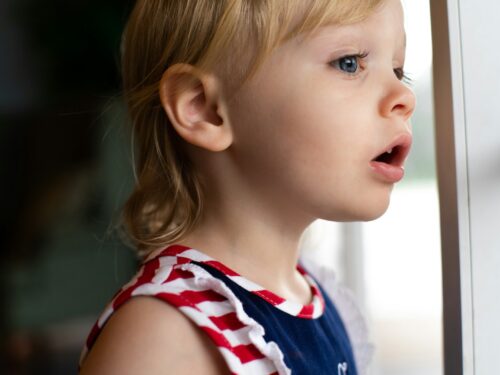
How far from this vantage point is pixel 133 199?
0.88 metres

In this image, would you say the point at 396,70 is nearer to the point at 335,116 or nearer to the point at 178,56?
the point at 335,116

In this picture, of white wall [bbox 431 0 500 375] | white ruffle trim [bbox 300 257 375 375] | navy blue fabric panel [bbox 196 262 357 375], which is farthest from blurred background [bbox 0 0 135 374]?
white wall [bbox 431 0 500 375]

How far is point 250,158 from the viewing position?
755 mm

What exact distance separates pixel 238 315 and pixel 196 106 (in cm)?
21

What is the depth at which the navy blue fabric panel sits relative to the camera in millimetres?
752

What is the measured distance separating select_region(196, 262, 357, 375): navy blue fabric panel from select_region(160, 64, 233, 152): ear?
13 centimetres

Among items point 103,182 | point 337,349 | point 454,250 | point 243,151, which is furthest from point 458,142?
point 103,182

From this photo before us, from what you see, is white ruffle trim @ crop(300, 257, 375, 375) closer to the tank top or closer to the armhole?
the tank top

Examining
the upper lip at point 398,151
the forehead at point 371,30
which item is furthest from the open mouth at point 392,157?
the forehead at point 371,30

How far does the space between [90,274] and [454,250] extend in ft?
4.46

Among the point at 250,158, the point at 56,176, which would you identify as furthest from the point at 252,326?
the point at 56,176

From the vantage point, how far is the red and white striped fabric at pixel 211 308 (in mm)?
685

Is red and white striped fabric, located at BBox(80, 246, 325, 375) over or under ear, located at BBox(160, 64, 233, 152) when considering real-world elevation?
under

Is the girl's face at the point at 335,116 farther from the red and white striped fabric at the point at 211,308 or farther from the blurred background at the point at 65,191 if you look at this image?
the blurred background at the point at 65,191
